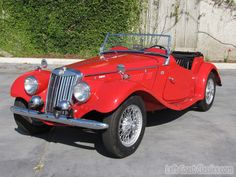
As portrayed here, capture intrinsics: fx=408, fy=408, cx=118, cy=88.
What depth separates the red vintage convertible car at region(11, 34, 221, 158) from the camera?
4578mm

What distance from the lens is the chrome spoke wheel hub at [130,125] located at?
189 inches

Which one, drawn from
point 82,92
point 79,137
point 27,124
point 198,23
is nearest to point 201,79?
point 79,137

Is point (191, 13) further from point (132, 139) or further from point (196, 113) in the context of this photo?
point (132, 139)

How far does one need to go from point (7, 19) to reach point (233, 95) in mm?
8560

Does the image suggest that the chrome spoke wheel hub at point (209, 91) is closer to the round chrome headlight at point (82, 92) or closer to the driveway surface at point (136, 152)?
the driveway surface at point (136, 152)

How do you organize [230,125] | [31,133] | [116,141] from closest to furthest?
[116,141]
[31,133]
[230,125]

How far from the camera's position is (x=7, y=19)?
1384 cm

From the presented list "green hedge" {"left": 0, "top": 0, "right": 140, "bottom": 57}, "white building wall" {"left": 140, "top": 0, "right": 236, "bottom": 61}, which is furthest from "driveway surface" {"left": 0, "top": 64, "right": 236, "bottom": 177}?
"green hedge" {"left": 0, "top": 0, "right": 140, "bottom": 57}

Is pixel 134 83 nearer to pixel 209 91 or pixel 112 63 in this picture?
pixel 112 63

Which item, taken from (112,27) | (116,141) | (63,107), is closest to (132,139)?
(116,141)

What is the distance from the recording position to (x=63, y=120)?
15.1ft

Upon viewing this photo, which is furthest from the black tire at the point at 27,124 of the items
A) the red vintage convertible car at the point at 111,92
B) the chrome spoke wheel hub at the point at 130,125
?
the chrome spoke wheel hub at the point at 130,125

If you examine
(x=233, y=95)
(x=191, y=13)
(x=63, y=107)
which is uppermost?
(x=191, y=13)

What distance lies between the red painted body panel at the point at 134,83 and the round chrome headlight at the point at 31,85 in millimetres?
54
